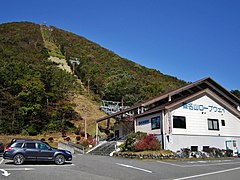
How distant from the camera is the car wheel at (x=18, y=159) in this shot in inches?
667

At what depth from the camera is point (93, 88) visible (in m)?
73.9

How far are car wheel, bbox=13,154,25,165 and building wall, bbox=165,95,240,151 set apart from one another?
46.2ft

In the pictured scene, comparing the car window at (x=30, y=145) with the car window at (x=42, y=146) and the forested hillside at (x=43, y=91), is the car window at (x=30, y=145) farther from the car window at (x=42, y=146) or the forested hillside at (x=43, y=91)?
the forested hillside at (x=43, y=91)

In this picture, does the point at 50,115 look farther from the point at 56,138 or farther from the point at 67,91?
the point at 67,91

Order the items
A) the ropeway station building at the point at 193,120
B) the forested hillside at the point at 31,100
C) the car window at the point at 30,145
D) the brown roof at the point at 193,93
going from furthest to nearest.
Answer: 1. the forested hillside at the point at 31,100
2. the brown roof at the point at 193,93
3. the ropeway station building at the point at 193,120
4. the car window at the point at 30,145

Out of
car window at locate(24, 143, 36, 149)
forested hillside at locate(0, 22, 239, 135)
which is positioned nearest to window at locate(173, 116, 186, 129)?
car window at locate(24, 143, 36, 149)

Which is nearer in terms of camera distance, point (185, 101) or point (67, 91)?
point (185, 101)

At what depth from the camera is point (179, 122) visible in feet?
92.4

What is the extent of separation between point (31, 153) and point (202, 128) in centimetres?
1869

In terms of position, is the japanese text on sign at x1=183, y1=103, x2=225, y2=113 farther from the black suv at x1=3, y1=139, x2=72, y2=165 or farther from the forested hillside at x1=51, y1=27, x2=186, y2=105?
the forested hillside at x1=51, y1=27, x2=186, y2=105

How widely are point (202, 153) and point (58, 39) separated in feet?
359

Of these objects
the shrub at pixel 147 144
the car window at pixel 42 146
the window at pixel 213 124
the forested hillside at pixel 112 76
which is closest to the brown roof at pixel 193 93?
the window at pixel 213 124

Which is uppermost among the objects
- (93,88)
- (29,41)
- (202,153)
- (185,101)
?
(29,41)

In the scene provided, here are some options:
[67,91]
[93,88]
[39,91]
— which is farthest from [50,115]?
[93,88]
